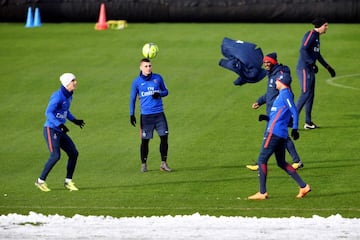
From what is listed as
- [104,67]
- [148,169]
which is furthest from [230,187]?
[104,67]

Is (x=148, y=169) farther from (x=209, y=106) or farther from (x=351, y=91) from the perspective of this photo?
(x=351, y=91)

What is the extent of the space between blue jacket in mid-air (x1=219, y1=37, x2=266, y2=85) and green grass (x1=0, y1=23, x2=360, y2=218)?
175cm

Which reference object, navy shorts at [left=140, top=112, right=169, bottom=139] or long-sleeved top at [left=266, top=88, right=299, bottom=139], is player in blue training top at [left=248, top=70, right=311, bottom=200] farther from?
navy shorts at [left=140, top=112, right=169, bottom=139]

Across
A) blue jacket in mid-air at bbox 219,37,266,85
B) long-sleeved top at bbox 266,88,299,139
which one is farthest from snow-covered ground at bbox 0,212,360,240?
blue jacket in mid-air at bbox 219,37,266,85

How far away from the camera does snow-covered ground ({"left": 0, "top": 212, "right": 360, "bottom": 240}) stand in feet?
56.4

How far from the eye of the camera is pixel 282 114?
19547 millimetres

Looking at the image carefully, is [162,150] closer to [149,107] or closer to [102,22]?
[149,107]

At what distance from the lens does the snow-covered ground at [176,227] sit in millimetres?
17203

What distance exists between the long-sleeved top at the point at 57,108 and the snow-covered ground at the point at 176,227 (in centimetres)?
239

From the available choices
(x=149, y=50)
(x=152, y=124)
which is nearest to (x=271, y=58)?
(x=152, y=124)

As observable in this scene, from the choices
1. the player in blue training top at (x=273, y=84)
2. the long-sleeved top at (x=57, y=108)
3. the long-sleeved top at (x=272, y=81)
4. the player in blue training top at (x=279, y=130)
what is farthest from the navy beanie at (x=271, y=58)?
the long-sleeved top at (x=57, y=108)

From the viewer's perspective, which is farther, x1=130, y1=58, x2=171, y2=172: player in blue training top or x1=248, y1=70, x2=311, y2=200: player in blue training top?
x1=130, y1=58, x2=171, y2=172: player in blue training top

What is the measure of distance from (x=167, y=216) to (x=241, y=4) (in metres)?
26.7

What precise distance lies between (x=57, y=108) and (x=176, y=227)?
4.09 meters
